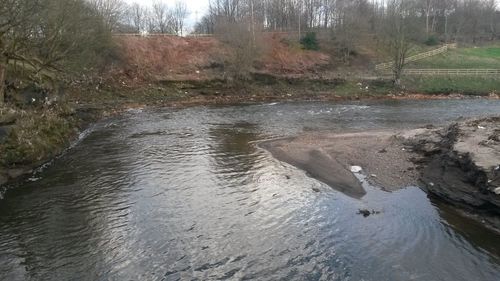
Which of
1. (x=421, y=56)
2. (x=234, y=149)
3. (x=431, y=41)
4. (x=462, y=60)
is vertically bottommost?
(x=234, y=149)

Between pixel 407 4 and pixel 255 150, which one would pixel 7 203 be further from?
pixel 407 4

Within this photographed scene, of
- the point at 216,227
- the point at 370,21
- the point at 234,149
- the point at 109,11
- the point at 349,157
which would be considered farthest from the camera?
the point at 370,21

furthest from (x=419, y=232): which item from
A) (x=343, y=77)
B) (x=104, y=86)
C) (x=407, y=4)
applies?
(x=407, y=4)

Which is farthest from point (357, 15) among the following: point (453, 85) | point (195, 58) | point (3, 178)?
point (3, 178)

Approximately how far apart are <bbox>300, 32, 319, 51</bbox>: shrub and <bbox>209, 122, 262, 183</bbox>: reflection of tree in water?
3801 cm

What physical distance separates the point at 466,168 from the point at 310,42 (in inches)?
2217

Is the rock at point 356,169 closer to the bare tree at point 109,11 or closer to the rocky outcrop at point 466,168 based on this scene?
the rocky outcrop at point 466,168

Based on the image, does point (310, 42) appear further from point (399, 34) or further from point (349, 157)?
point (349, 157)

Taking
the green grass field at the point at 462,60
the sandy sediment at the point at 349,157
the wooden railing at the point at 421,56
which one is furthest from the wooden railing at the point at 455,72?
the sandy sediment at the point at 349,157

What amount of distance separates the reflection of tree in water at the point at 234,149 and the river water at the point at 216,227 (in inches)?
6.2

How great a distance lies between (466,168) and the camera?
18.1 meters

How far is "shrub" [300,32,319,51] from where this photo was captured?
7138 centimetres

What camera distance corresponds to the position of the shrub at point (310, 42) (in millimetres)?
71375

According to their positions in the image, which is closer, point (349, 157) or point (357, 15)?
point (349, 157)
